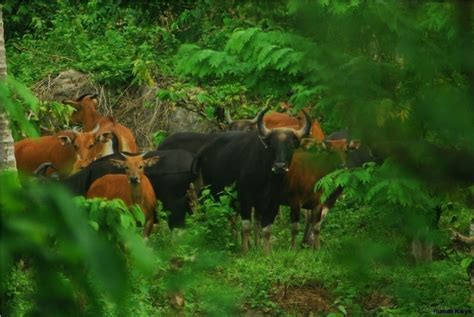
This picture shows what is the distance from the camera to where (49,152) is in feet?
46.5

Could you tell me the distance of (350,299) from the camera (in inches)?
364

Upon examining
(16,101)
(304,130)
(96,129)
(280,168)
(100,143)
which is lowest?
(100,143)

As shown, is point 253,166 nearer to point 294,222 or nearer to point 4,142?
point 294,222

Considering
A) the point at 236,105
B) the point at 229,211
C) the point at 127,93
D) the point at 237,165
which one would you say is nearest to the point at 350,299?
the point at 229,211

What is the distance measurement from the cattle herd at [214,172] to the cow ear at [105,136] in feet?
0.51

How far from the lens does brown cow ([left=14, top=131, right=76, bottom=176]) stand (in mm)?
13961

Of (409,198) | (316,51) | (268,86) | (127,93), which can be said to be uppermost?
(316,51)

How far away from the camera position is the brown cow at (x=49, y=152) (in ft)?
45.8

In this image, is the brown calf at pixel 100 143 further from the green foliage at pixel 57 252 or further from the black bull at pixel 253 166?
the green foliage at pixel 57 252

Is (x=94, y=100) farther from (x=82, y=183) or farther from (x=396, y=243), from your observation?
(x=396, y=243)

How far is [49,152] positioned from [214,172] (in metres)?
2.24

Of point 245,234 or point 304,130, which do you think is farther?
point 245,234

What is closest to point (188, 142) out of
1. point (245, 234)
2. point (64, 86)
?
point (245, 234)

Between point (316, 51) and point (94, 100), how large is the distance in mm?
14506
